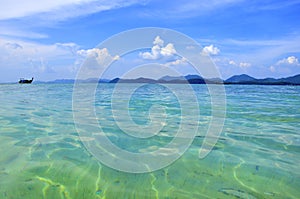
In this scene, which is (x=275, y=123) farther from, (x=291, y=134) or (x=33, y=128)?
(x=33, y=128)

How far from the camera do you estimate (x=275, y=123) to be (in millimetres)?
8484

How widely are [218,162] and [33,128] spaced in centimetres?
519

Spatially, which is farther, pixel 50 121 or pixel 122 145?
pixel 50 121

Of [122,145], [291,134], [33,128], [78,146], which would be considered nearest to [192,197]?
[122,145]

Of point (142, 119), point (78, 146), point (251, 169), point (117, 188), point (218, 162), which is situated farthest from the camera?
point (142, 119)

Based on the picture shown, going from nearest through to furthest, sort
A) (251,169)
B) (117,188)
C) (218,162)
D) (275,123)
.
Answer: (117,188)
(251,169)
(218,162)
(275,123)

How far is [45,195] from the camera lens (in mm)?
3361

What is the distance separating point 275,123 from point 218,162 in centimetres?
476

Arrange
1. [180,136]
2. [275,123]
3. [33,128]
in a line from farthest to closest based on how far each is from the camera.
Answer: [275,123]
[33,128]
[180,136]

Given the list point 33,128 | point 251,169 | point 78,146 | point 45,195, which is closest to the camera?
point 45,195

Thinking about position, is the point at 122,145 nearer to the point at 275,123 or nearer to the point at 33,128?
the point at 33,128

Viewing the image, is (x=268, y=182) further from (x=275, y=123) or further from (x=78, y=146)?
(x=275, y=123)

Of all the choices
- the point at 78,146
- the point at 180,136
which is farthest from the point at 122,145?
the point at 180,136

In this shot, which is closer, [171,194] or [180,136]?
[171,194]
